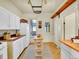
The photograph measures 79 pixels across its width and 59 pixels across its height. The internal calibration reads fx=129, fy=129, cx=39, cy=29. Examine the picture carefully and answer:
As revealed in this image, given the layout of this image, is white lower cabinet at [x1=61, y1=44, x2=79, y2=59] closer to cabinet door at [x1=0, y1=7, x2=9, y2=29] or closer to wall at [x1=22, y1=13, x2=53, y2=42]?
cabinet door at [x1=0, y1=7, x2=9, y2=29]

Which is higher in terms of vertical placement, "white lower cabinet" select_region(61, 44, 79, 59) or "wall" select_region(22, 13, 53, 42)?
"wall" select_region(22, 13, 53, 42)

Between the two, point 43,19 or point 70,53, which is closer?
point 70,53

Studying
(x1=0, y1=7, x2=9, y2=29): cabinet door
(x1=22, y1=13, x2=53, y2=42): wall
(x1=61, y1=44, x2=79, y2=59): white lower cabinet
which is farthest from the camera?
(x1=22, y1=13, x2=53, y2=42): wall

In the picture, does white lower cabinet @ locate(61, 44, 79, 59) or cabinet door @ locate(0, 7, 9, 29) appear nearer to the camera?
white lower cabinet @ locate(61, 44, 79, 59)

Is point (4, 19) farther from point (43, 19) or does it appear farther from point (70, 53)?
point (43, 19)

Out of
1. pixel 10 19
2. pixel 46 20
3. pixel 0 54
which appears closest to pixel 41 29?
pixel 46 20

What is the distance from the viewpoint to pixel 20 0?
6.73 m

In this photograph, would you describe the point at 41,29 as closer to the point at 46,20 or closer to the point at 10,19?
the point at 46,20

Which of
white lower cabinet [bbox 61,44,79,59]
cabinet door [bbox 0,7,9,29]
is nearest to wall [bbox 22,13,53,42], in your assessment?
cabinet door [bbox 0,7,9,29]

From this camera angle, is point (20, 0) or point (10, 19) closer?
point (10, 19)

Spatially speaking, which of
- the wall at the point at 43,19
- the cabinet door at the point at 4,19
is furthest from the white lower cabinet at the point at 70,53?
the wall at the point at 43,19

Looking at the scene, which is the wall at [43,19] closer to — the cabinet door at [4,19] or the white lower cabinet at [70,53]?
the cabinet door at [4,19]

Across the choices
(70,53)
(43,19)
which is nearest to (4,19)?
(70,53)

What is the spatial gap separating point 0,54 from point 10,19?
259 cm
